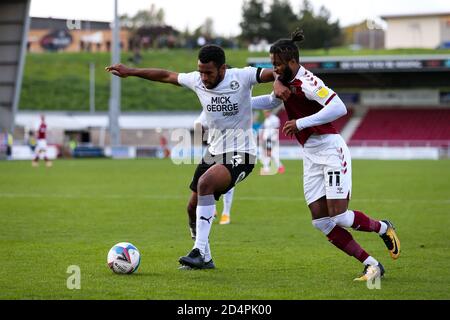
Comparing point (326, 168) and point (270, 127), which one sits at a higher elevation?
point (270, 127)

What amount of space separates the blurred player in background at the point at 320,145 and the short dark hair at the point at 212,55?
0.87 metres

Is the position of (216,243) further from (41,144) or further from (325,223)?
(41,144)

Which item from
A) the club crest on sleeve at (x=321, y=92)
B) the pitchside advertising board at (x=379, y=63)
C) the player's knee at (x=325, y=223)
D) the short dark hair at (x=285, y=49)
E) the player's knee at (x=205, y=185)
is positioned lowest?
the player's knee at (x=325, y=223)

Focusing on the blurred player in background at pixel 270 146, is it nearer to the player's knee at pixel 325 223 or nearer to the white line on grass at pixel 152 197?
the white line on grass at pixel 152 197

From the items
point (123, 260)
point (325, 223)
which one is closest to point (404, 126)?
point (325, 223)

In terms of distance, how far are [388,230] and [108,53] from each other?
275ft

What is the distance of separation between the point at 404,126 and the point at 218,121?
54.0m

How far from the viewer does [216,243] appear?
13.0 metres

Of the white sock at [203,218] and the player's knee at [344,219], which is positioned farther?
the white sock at [203,218]

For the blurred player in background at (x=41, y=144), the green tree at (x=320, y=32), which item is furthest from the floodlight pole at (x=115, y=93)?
the green tree at (x=320, y=32)

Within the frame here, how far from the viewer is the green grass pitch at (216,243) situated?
8.52 metres

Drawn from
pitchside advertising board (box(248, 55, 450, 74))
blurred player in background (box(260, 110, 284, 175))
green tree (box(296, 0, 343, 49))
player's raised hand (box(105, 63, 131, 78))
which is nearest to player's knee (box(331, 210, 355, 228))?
player's raised hand (box(105, 63, 131, 78))

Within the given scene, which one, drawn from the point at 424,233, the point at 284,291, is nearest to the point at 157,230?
the point at 424,233

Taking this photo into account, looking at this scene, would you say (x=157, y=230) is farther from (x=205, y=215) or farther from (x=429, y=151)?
(x=429, y=151)
